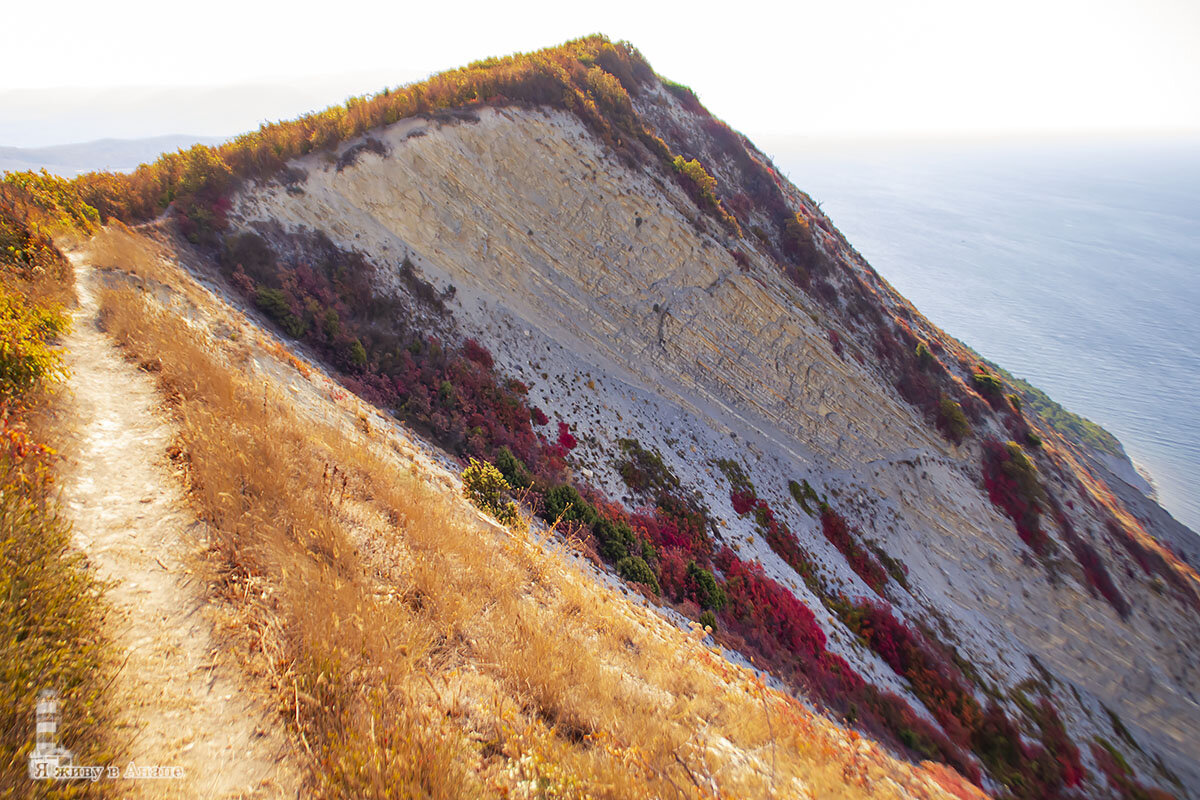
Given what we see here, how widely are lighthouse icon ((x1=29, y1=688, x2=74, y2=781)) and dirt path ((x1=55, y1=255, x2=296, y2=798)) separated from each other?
34 cm

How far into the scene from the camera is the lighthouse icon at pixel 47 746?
2.65 meters

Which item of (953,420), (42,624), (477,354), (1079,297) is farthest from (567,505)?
(1079,297)

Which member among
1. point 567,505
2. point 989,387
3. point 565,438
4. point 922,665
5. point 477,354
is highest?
point 989,387

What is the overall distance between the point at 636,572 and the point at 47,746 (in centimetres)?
1125

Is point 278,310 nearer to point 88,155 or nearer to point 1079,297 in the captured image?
point 1079,297

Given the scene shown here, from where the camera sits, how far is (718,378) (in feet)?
74.3

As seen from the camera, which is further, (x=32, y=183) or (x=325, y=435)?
(x=32, y=183)

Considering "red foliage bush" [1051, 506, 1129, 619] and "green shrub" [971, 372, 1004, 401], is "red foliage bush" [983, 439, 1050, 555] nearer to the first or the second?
"red foliage bush" [1051, 506, 1129, 619]

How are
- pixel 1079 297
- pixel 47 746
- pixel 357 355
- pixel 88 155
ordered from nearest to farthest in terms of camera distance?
pixel 47 746
pixel 357 355
pixel 1079 297
pixel 88 155

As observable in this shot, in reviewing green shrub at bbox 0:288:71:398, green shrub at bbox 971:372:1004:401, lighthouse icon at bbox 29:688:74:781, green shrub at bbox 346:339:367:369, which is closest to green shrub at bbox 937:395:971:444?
green shrub at bbox 971:372:1004:401

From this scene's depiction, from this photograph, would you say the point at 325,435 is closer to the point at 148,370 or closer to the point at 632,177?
the point at 148,370

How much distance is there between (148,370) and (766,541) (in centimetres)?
1929

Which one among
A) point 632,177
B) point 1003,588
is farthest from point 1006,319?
point 632,177

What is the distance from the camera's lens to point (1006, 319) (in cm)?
9019
